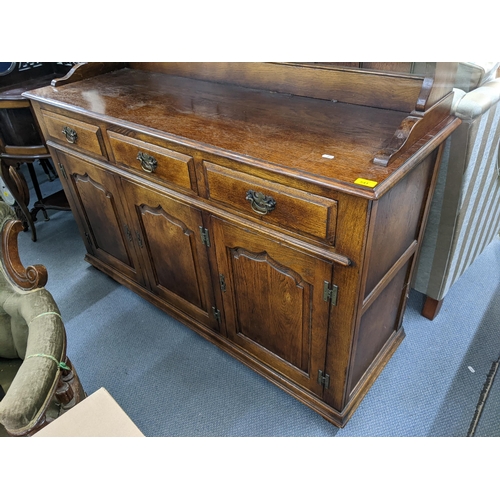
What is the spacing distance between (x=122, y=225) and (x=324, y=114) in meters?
0.83

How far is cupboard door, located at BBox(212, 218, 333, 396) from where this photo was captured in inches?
39.4

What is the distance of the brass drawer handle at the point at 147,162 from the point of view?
1140 mm

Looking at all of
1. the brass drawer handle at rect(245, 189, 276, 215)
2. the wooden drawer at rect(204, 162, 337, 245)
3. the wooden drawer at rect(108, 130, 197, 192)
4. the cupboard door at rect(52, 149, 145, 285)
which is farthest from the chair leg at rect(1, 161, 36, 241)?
the brass drawer handle at rect(245, 189, 276, 215)

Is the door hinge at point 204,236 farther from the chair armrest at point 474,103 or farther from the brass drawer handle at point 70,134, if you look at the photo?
the chair armrest at point 474,103

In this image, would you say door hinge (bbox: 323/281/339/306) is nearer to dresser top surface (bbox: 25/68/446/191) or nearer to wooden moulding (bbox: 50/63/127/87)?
dresser top surface (bbox: 25/68/446/191)

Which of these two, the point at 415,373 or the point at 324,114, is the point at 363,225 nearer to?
the point at 324,114

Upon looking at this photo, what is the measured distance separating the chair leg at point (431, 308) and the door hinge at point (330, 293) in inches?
29.4

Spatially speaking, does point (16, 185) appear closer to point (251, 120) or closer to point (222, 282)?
point (222, 282)

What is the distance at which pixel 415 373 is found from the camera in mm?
1394

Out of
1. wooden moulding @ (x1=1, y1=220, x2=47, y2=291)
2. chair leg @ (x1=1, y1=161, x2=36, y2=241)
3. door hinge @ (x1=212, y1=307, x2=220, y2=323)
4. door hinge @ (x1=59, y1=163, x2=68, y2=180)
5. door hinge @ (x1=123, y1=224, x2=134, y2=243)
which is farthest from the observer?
chair leg @ (x1=1, y1=161, x2=36, y2=241)

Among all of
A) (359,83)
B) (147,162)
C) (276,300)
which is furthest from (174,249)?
(359,83)

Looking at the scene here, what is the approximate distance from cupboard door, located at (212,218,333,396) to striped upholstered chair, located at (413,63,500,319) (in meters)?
0.57

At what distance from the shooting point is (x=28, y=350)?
0.90 m

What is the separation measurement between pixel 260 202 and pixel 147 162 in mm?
408
